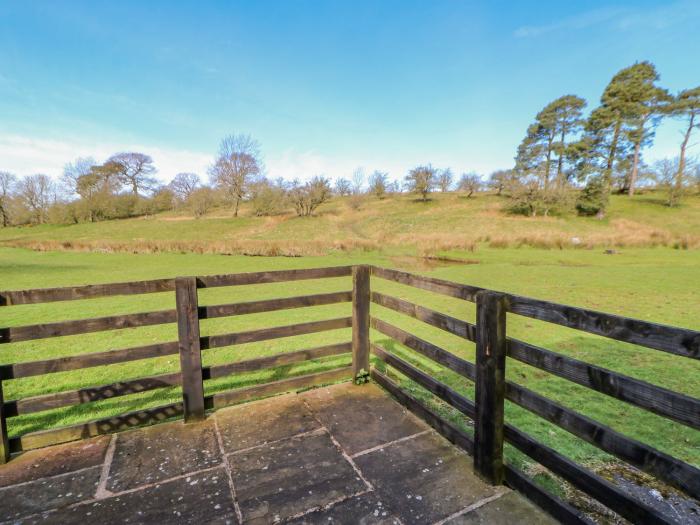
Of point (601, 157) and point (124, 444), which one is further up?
point (601, 157)

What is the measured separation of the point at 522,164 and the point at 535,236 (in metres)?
31.5

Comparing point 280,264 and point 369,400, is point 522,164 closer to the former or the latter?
point 280,264

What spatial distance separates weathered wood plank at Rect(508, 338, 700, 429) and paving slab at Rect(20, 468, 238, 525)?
2.12 metres

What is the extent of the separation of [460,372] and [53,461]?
320 cm

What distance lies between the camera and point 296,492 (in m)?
2.39

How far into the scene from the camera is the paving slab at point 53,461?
8.46 feet

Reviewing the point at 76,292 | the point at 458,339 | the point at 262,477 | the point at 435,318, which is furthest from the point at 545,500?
the point at 458,339

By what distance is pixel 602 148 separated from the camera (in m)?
46.6

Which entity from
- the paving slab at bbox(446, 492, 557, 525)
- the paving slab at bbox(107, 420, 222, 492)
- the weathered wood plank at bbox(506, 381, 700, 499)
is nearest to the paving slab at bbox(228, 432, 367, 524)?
the paving slab at bbox(107, 420, 222, 492)

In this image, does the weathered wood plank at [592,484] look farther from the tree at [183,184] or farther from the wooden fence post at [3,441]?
the tree at [183,184]

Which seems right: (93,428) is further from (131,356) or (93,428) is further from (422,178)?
(422,178)

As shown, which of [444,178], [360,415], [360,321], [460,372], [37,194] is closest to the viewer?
[460,372]

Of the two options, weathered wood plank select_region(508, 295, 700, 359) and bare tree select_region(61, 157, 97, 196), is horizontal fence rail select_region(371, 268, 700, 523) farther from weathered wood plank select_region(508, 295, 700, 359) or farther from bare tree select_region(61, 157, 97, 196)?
bare tree select_region(61, 157, 97, 196)

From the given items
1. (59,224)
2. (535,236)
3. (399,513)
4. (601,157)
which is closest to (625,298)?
(399,513)
